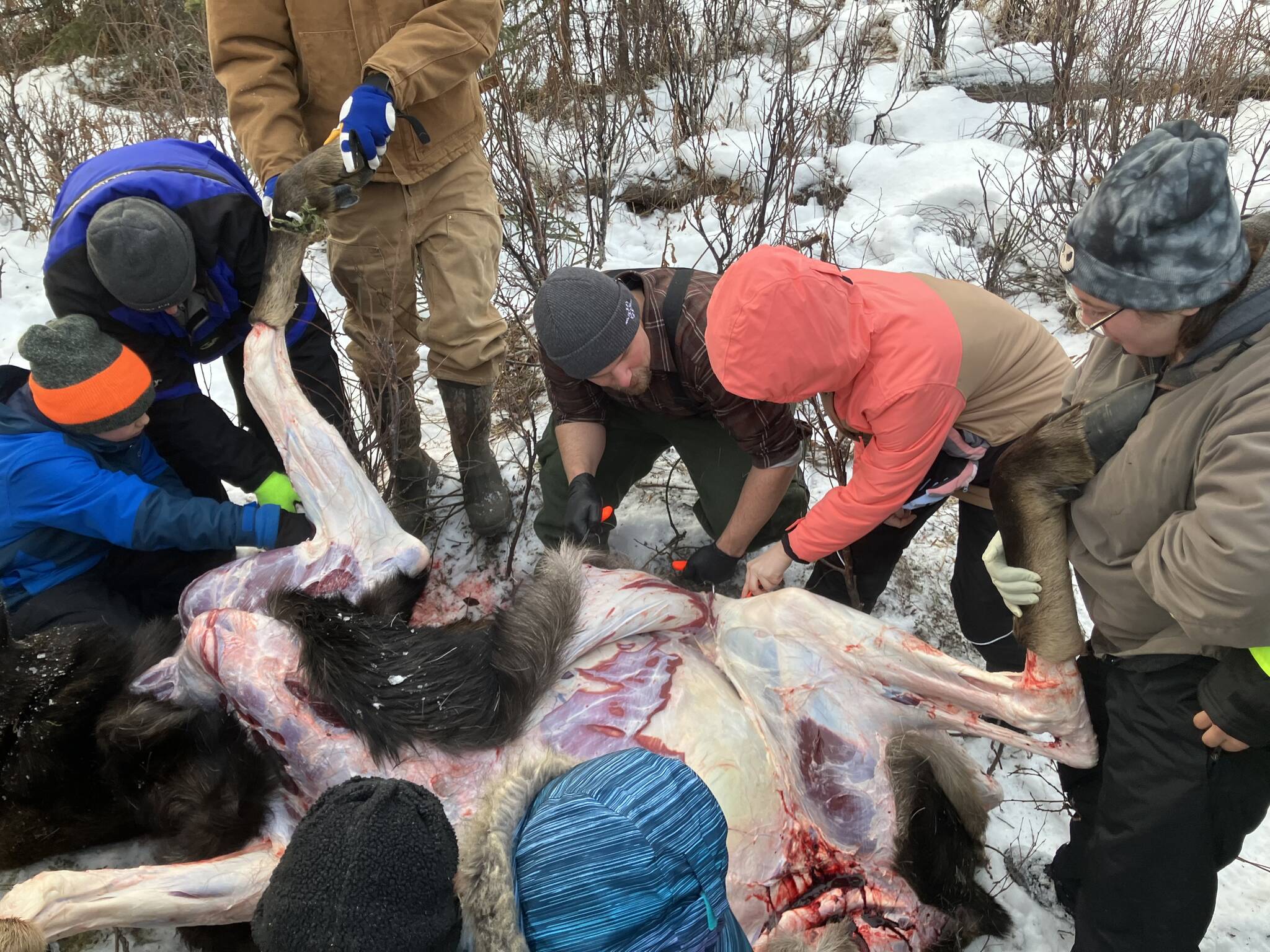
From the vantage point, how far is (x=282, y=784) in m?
2.20

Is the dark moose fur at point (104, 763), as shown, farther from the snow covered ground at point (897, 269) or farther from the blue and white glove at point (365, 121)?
the blue and white glove at point (365, 121)

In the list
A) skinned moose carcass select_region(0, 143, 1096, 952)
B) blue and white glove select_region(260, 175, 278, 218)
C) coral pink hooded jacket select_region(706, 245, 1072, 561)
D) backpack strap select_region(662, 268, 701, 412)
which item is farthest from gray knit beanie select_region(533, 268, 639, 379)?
blue and white glove select_region(260, 175, 278, 218)

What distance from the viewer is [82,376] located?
2.41 m

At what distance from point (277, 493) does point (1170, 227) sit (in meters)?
2.66

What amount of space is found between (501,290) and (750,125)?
237 cm

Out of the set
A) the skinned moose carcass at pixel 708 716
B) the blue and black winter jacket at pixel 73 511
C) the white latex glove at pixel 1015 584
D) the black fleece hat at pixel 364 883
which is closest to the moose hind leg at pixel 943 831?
the skinned moose carcass at pixel 708 716

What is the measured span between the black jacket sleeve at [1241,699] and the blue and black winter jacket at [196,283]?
2.81 meters

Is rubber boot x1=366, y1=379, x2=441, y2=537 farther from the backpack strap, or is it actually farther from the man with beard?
the backpack strap

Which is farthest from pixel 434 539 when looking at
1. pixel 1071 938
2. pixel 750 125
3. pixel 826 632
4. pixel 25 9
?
pixel 25 9

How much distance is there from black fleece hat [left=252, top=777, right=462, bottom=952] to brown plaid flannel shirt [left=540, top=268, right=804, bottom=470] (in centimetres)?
156

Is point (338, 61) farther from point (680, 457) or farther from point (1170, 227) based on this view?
point (1170, 227)

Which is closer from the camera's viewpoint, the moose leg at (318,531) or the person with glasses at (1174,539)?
the person with glasses at (1174,539)

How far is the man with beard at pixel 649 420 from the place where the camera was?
2406 mm

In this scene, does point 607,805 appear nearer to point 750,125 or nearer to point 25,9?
point 750,125
